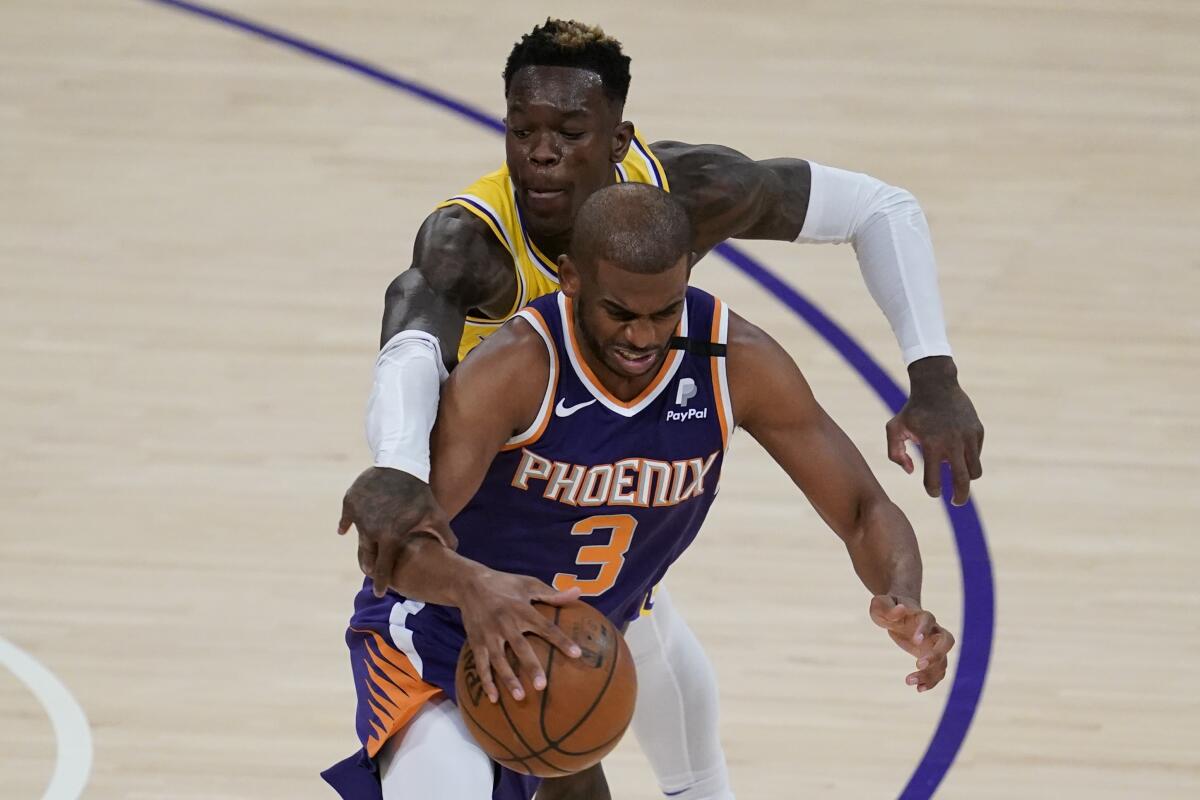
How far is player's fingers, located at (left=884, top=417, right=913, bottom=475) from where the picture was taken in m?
4.32

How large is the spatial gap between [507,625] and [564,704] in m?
0.22

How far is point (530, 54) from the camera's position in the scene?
432 cm

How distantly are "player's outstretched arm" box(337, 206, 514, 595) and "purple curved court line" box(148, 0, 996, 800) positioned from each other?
2170 mm

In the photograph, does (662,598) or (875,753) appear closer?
(662,598)

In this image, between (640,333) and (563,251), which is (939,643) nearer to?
(640,333)

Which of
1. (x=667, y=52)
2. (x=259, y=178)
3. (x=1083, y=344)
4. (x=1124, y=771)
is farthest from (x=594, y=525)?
(x=667, y=52)

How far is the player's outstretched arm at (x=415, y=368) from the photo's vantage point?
12.2 ft

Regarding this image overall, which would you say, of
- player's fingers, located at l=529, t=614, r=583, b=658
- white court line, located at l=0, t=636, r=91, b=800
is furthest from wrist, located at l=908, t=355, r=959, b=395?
white court line, located at l=0, t=636, r=91, b=800

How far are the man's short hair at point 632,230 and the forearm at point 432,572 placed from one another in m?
0.64

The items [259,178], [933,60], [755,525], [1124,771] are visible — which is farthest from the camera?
[933,60]

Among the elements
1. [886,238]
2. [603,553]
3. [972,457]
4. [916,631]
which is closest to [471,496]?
[603,553]

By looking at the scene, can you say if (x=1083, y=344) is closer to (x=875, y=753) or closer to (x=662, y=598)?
(x=875, y=753)

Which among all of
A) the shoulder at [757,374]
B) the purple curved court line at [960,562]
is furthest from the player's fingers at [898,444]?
the purple curved court line at [960,562]

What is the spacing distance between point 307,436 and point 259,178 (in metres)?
2.17
